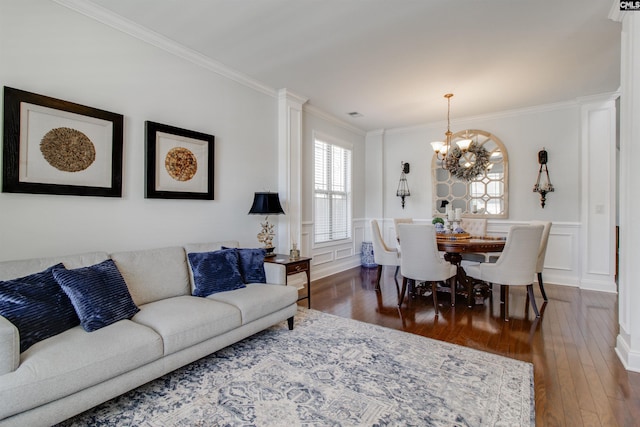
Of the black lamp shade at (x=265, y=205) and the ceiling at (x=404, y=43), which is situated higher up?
the ceiling at (x=404, y=43)

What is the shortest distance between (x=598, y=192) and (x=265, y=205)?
4685 millimetres

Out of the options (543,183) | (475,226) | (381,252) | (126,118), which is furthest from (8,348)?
(543,183)

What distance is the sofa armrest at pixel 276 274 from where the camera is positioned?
3.07 meters

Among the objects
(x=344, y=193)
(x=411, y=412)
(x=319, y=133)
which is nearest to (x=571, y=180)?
(x=344, y=193)

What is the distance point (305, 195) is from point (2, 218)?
3449 millimetres

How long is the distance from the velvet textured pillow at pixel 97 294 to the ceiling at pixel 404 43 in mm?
2129

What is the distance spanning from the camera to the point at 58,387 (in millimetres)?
1510

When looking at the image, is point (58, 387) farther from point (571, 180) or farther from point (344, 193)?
point (571, 180)

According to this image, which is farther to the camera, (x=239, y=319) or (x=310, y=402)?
(x=239, y=319)

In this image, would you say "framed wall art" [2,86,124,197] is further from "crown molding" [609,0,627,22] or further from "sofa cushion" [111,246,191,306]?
"crown molding" [609,0,627,22]

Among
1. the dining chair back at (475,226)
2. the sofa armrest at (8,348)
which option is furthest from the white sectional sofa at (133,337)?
the dining chair back at (475,226)

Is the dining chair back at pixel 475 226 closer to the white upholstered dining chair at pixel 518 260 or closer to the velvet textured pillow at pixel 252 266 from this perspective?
the white upholstered dining chair at pixel 518 260

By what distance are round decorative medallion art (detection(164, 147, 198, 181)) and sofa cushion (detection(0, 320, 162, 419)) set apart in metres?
1.64

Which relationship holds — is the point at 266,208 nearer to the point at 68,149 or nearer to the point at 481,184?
the point at 68,149
